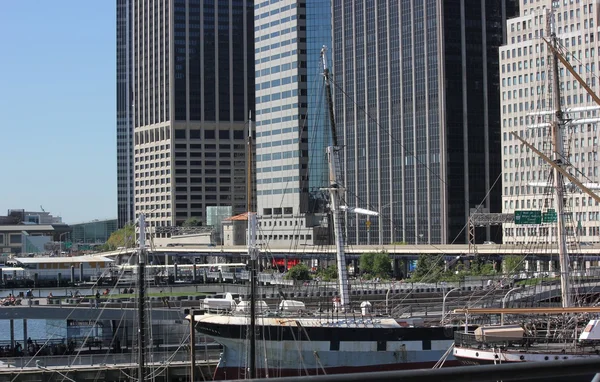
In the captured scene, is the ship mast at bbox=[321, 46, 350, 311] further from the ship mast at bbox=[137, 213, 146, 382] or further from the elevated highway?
the elevated highway

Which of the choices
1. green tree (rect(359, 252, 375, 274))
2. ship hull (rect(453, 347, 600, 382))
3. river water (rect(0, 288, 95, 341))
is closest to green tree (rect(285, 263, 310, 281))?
green tree (rect(359, 252, 375, 274))

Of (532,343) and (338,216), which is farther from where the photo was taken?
(338,216)

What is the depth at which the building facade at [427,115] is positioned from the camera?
172m

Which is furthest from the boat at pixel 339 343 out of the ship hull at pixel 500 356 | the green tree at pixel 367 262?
the green tree at pixel 367 262

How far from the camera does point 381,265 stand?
136m

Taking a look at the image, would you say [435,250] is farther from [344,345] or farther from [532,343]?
[532,343]

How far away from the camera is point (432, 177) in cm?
17325

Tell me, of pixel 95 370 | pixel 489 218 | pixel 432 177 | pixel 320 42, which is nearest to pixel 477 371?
pixel 95 370

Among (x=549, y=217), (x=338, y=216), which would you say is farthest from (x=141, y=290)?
(x=549, y=217)

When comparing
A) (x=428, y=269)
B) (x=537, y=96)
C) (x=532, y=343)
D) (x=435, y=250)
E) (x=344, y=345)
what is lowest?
(x=344, y=345)

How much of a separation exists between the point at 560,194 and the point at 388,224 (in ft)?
400

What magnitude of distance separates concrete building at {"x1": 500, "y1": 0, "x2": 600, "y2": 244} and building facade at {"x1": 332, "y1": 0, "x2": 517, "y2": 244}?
7937 millimetres

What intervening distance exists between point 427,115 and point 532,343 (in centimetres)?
12728

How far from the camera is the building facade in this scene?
563 ft
